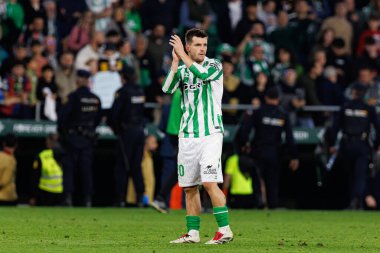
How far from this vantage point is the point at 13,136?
21391 mm

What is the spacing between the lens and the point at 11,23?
2358cm

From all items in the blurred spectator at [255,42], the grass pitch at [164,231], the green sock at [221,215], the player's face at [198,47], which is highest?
the blurred spectator at [255,42]

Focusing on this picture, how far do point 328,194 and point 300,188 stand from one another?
0.63 m

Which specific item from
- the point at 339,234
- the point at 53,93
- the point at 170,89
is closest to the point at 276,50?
the point at 53,93

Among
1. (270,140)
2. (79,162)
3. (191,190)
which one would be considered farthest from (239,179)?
(191,190)

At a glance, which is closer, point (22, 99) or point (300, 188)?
point (22, 99)

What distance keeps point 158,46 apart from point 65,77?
265 centimetres

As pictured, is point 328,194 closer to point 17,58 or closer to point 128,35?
point 128,35

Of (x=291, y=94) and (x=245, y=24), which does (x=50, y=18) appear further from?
(x=291, y=94)

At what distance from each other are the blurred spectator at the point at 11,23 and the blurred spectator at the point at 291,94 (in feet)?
17.7

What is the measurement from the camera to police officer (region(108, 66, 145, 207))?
69.4 feet

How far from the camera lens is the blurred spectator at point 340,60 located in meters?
25.3

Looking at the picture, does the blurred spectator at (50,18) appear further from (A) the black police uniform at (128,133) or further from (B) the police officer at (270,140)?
(B) the police officer at (270,140)

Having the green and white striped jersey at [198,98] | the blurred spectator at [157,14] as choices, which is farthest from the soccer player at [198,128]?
the blurred spectator at [157,14]
